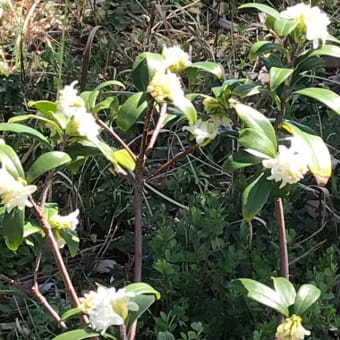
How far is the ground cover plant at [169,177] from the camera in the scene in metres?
1.42

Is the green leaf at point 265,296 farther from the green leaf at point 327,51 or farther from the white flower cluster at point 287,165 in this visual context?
the green leaf at point 327,51

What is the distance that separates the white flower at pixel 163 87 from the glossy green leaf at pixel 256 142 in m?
0.14

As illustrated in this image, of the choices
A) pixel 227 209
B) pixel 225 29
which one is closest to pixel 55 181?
pixel 227 209

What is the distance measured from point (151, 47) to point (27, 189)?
1.78 metres

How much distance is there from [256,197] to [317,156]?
13 centimetres

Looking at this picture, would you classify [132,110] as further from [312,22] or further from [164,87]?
[312,22]

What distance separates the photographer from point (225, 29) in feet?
10.7

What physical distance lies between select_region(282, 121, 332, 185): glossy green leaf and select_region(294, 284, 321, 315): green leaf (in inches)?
8.2

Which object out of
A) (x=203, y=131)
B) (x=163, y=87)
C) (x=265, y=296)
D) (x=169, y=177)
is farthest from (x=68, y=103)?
(x=169, y=177)

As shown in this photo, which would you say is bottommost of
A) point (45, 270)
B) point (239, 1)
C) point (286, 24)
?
point (45, 270)

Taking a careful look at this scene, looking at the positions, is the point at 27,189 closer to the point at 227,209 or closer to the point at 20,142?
the point at 227,209

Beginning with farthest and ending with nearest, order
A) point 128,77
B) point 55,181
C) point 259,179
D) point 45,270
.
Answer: point 128,77 < point 55,181 < point 45,270 < point 259,179

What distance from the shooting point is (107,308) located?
125cm

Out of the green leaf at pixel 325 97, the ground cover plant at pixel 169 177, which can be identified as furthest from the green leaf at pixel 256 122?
the green leaf at pixel 325 97
